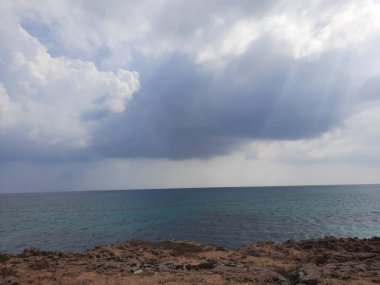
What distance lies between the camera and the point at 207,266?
22234 mm

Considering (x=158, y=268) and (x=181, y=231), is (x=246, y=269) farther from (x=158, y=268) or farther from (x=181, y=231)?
(x=181, y=231)

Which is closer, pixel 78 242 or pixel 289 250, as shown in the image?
pixel 289 250

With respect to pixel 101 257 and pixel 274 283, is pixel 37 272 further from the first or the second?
pixel 274 283

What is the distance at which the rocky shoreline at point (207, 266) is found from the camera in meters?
18.0

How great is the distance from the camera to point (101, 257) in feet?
89.4

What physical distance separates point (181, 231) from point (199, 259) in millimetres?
27111

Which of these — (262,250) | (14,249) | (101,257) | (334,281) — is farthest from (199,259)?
(14,249)

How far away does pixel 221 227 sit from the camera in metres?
56.0

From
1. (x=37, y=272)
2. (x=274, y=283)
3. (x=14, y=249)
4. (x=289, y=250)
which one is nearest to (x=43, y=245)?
(x=14, y=249)

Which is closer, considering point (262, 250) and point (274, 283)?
point (274, 283)

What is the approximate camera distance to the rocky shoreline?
59.0 ft

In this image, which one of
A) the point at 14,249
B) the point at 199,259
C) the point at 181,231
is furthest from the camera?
the point at 181,231

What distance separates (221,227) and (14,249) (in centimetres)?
3303

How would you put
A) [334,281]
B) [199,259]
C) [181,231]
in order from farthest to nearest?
[181,231]
[199,259]
[334,281]
